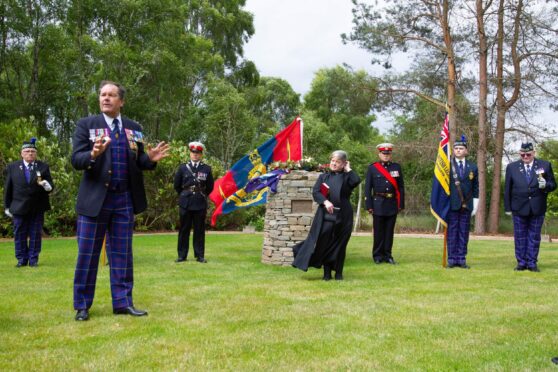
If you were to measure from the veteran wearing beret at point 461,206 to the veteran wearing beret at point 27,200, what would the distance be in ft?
21.4

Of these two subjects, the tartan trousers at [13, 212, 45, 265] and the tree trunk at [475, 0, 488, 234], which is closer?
the tartan trousers at [13, 212, 45, 265]

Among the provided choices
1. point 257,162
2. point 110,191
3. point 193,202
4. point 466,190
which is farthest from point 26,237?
point 466,190

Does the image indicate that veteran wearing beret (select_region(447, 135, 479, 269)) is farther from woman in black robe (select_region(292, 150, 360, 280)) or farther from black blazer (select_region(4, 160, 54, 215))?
black blazer (select_region(4, 160, 54, 215))

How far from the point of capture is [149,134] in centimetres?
3098

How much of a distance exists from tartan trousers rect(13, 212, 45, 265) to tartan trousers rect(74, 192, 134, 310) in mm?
4542

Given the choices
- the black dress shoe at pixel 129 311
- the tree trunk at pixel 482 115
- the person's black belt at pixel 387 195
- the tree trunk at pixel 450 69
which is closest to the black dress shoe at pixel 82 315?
the black dress shoe at pixel 129 311

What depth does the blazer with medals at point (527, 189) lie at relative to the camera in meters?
8.67

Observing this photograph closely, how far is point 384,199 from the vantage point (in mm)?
10000

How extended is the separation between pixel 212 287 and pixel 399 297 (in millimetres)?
2247

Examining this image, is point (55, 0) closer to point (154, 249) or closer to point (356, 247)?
point (154, 249)

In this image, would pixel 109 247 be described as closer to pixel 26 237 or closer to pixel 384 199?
pixel 26 237

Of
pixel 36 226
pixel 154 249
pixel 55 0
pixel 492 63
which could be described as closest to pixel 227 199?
pixel 154 249

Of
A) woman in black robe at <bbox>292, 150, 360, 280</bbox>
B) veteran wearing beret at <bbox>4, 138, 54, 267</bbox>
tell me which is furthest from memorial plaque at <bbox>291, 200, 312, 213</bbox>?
veteran wearing beret at <bbox>4, 138, 54, 267</bbox>

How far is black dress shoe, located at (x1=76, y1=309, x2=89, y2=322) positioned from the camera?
5012 mm
